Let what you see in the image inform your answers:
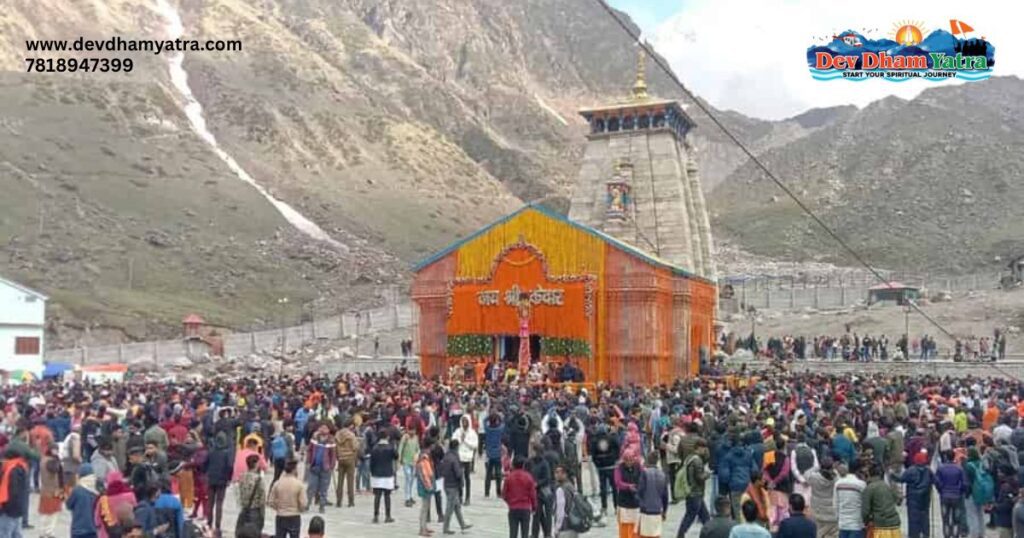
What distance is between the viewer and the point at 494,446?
53.9ft

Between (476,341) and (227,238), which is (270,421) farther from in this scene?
(227,238)

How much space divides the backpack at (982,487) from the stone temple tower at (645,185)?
32232 millimetres

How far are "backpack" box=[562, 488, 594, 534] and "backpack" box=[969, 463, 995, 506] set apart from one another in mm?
5302

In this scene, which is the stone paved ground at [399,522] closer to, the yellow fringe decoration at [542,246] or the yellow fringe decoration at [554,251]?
the yellow fringe decoration at [554,251]

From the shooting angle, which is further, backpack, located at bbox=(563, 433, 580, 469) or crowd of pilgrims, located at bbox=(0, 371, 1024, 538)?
backpack, located at bbox=(563, 433, 580, 469)

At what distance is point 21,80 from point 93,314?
47341mm

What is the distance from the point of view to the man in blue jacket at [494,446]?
16203 mm

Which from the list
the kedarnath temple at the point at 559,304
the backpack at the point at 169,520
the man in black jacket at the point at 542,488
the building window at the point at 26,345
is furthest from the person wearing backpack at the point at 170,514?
Result: the building window at the point at 26,345

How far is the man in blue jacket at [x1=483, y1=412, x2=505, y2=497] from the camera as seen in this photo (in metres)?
Answer: 16.2

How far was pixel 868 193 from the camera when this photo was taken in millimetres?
116500

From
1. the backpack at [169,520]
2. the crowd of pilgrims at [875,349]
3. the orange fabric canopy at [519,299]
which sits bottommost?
the backpack at [169,520]

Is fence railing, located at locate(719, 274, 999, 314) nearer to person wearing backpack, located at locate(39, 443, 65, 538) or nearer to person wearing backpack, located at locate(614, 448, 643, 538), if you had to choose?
person wearing backpack, located at locate(614, 448, 643, 538)

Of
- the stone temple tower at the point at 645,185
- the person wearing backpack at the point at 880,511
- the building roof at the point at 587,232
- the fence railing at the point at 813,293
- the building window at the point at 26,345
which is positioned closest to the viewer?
the person wearing backpack at the point at 880,511

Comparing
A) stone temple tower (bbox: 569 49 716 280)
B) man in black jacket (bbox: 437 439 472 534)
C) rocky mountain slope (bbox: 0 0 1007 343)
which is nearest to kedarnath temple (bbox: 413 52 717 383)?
stone temple tower (bbox: 569 49 716 280)
